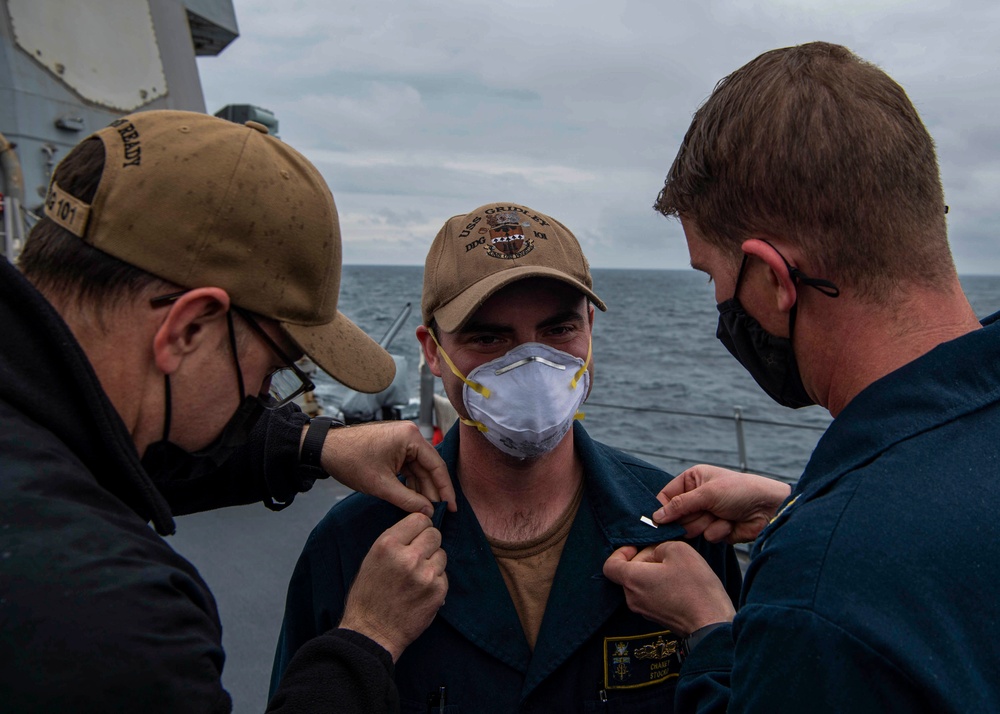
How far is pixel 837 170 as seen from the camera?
141 centimetres

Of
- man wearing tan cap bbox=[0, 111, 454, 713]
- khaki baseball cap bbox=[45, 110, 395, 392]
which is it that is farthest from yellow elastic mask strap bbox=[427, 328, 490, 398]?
khaki baseball cap bbox=[45, 110, 395, 392]

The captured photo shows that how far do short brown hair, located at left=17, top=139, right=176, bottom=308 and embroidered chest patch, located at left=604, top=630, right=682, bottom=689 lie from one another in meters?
1.51

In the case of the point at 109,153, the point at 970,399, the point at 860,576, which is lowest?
the point at 860,576

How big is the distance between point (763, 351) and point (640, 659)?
3.13ft

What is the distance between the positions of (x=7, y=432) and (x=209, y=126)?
74cm

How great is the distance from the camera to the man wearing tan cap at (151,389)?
1105 millimetres

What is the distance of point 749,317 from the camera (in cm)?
172

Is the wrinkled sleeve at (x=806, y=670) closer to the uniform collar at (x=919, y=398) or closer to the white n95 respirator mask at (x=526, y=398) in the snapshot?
the uniform collar at (x=919, y=398)

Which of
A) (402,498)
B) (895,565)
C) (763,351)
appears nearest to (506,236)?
(402,498)

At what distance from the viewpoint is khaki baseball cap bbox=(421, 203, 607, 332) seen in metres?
2.35

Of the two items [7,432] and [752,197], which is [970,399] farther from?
[7,432]

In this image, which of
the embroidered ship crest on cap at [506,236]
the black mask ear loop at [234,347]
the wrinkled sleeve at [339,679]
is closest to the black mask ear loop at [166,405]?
the black mask ear loop at [234,347]

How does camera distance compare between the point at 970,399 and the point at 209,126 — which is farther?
the point at 209,126

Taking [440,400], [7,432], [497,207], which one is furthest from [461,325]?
[440,400]
